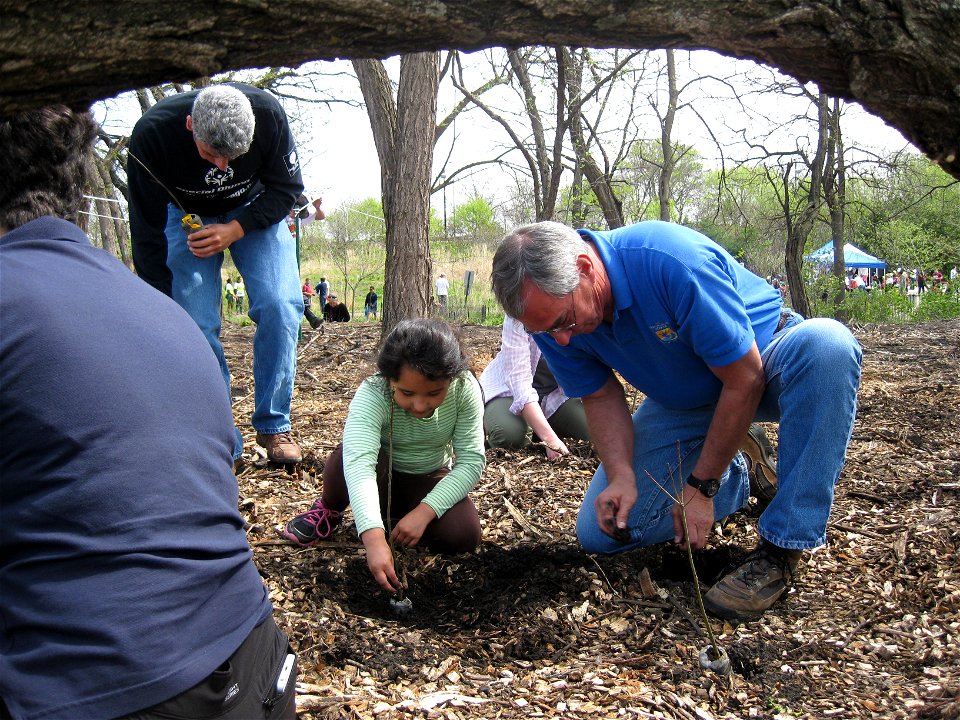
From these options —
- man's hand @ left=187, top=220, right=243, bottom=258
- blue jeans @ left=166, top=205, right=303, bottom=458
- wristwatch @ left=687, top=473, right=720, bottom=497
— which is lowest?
wristwatch @ left=687, top=473, right=720, bottom=497

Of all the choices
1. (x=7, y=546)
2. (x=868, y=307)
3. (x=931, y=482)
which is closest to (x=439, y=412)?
(x=7, y=546)

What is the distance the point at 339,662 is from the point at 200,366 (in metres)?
1.15

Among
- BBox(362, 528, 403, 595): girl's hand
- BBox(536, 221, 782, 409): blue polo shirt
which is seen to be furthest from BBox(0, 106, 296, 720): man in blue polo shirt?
BBox(536, 221, 782, 409): blue polo shirt

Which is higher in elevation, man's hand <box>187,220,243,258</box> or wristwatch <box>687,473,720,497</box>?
man's hand <box>187,220,243,258</box>

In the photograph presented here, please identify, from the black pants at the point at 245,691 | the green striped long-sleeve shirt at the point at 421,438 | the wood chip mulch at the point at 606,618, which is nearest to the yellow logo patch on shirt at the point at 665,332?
the green striped long-sleeve shirt at the point at 421,438

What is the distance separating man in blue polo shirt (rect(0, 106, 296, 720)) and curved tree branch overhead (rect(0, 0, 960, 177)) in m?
0.33

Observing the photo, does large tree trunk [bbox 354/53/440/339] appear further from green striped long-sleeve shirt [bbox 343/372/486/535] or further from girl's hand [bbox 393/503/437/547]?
girl's hand [bbox 393/503/437/547]

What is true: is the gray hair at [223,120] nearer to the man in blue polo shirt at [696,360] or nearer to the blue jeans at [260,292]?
the blue jeans at [260,292]

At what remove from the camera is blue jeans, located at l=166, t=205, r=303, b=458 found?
11.7 feet

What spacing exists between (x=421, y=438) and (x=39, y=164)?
1.75m

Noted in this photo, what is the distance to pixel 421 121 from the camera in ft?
20.2

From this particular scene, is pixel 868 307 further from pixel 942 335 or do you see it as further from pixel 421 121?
pixel 421 121

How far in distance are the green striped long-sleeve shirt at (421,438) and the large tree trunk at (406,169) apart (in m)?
3.25

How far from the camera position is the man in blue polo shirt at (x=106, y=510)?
130 centimetres
